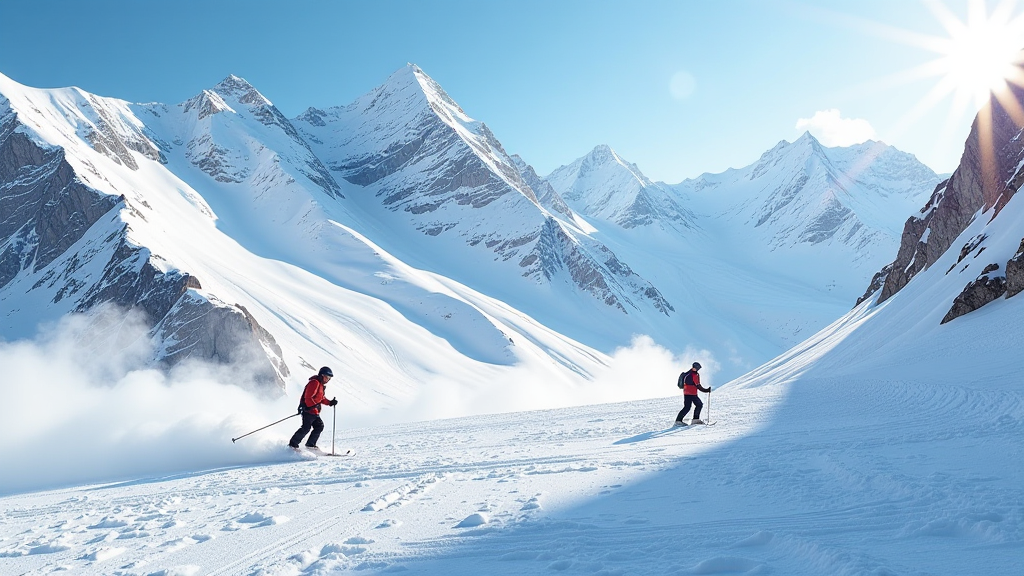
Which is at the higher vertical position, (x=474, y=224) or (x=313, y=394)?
(x=474, y=224)

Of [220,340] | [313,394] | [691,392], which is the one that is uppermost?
[220,340]

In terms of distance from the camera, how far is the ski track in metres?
4.78

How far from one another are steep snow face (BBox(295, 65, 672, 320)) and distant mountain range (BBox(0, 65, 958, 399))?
2.10 feet

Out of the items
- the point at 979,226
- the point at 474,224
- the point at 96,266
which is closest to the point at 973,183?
the point at 979,226

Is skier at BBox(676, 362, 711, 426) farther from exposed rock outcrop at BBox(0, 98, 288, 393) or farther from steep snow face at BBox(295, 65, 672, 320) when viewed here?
steep snow face at BBox(295, 65, 672, 320)

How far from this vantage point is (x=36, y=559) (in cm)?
595

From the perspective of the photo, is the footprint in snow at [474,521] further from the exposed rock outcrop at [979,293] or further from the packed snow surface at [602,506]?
the exposed rock outcrop at [979,293]

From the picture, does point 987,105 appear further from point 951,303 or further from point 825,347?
point 951,303

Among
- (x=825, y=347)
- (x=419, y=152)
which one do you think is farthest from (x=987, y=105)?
(x=419, y=152)

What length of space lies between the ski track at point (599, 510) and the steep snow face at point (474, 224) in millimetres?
112797

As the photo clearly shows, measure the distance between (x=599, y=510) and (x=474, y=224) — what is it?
496 ft

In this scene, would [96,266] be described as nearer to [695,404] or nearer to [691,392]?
[691,392]

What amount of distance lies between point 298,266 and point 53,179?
Result: 38580mm

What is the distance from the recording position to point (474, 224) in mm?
155875
